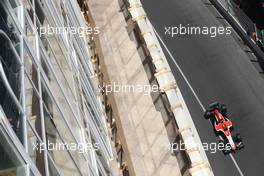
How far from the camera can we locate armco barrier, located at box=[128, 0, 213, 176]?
785 inches

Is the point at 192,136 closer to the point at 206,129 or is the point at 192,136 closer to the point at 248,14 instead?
the point at 206,129

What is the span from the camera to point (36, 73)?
16.2 metres

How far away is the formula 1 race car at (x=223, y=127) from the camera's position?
28234mm

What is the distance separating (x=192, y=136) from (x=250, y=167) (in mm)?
7544

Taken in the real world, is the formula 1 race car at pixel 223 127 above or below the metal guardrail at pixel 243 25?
below

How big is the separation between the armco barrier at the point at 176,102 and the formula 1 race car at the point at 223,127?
5807 mm

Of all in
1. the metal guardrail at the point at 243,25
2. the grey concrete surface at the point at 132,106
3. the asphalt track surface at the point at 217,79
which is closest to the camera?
the grey concrete surface at the point at 132,106

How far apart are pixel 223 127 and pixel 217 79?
5.54 m

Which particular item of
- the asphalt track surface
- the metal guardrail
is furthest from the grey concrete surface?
the metal guardrail

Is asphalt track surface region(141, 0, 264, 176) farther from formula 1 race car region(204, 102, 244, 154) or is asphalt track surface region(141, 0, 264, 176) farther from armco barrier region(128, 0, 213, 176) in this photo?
armco barrier region(128, 0, 213, 176)

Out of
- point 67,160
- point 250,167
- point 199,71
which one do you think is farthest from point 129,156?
point 199,71

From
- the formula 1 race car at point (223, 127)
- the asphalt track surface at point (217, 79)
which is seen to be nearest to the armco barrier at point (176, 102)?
the formula 1 race car at point (223, 127)

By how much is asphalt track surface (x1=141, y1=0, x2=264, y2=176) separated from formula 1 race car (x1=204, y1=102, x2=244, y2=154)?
392 millimetres

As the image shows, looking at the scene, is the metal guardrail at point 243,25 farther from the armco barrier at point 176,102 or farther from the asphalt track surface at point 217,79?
the armco barrier at point 176,102
